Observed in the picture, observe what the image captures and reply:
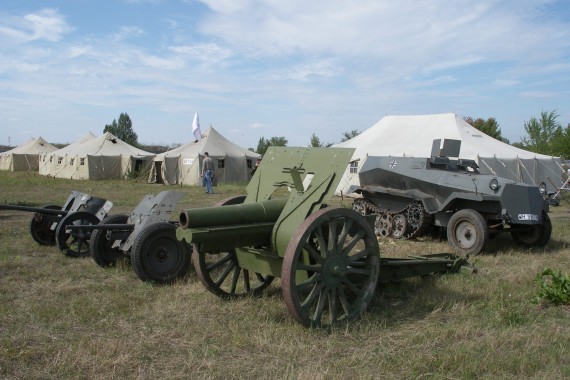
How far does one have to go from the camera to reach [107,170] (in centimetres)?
3136

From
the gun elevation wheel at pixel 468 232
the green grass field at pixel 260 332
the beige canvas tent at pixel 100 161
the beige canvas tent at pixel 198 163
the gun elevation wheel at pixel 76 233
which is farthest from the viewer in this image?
the beige canvas tent at pixel 100 161

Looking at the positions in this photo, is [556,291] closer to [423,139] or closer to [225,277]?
[225,277]

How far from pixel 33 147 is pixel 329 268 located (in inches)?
1655

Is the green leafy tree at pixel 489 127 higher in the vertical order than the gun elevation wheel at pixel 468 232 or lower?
higher

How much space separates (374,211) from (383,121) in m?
10.2

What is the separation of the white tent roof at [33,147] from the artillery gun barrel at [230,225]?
40.5m

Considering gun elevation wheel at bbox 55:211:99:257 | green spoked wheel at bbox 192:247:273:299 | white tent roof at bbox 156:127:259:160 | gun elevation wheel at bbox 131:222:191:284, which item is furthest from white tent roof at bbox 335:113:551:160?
green spoked wheel at bbox 192:247:273:299

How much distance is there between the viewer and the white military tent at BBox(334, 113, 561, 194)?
18203mm

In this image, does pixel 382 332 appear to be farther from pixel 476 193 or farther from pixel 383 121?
pixel 383 121

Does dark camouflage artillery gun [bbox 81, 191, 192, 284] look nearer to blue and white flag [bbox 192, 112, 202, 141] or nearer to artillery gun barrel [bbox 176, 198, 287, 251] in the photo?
artillery gun barrel [bbox 176, 198, 287, 251]

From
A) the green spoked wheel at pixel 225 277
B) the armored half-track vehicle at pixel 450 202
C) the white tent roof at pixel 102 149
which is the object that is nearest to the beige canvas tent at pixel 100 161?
the white tent roof at pixel 102 149

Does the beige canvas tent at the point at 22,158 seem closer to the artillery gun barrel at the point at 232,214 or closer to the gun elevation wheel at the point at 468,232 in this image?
the gun elevation wheel at the point at 468,232

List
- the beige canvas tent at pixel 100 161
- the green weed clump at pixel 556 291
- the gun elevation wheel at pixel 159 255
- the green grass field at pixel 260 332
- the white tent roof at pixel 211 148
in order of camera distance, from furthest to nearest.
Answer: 1. the beige canvas tent at pixel 100 161
2. the white tent roof at pixel 211 148
3. the gun elevation wheel at pixel 159 255
4. the green weed clump at pixel 556 291
5. the green grass field at pixel 260 332

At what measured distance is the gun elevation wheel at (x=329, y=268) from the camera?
471cm
